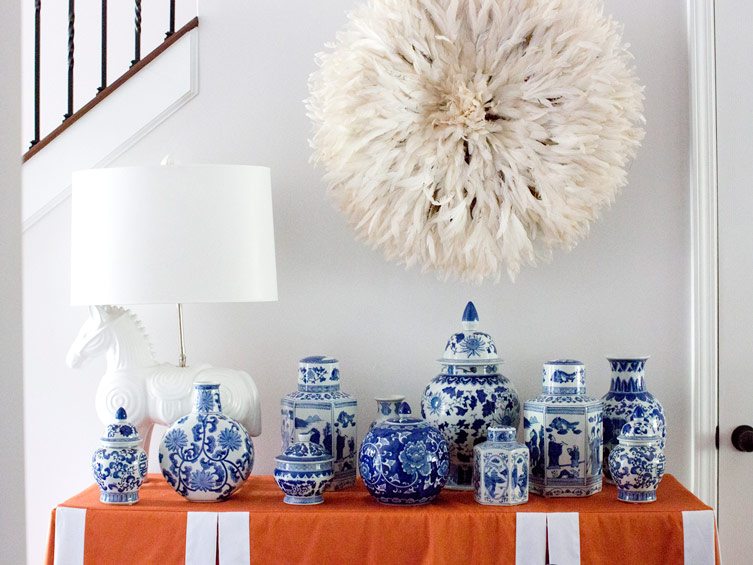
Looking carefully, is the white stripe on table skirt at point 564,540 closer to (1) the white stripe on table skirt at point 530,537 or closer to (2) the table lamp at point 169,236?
(1) the white stripe on table skirt at point 530,537

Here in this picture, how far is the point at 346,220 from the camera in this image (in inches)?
77.4

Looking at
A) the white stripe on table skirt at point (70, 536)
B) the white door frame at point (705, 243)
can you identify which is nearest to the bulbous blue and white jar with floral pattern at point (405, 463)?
the white stripe on table skirt at point (70, 536)

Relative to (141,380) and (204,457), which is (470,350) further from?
(141,380)

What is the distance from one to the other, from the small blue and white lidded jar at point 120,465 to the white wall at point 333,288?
40 centimetres

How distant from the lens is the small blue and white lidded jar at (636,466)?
160 cm

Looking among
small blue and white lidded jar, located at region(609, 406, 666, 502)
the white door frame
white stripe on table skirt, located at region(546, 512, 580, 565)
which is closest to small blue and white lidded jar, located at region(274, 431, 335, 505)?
white stripe on table skirt, located at region(546, 512, 580, 565)

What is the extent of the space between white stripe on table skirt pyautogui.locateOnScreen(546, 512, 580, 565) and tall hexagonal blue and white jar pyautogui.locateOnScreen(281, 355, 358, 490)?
1.48 feet

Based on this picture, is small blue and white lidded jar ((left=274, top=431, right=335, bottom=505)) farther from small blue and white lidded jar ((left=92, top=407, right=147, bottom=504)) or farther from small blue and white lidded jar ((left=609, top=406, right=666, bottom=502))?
small blue and white lidded jar ((left=609, top=406, right=666, bottom=502))

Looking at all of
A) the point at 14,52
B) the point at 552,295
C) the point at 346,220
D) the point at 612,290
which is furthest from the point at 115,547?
the point at 14,52

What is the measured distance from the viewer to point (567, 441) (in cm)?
165

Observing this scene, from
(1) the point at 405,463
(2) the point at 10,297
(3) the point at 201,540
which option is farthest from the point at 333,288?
(2) the point at 10,297

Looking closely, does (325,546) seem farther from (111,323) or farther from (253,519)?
(111,323)

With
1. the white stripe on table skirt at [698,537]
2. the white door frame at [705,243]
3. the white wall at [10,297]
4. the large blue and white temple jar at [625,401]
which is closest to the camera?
the white wall at [10,297]

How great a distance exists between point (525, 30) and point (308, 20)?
55 centimetres
